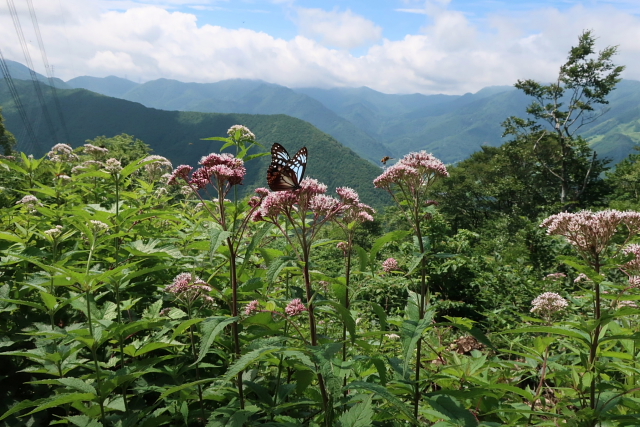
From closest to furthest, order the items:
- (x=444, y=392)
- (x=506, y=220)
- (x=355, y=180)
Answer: (x=444, y=392) < (x=506, y=220) < (x=355, y=180)

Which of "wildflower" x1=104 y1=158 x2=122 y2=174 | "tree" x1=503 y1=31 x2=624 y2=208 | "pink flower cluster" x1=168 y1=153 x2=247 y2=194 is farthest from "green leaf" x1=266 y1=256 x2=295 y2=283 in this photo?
"tree" x1=503 y1=31 x2=624 y2=208

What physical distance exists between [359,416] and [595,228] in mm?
1901

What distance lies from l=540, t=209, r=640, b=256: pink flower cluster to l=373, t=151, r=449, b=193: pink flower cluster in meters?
1.06

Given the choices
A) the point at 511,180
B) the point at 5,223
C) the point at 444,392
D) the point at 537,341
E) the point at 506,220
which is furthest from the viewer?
the point at 511,180

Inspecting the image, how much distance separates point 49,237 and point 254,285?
6.06ft

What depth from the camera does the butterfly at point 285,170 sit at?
267 cm

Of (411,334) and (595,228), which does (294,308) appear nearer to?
(411,334)

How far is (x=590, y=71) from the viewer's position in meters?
37.9

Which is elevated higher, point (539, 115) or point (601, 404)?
point (539, 115)

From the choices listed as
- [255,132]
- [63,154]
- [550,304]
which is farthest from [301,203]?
[255,132]

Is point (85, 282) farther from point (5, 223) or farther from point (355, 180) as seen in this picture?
point (355, 180)

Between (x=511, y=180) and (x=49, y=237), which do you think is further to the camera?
(x=511, y=180)

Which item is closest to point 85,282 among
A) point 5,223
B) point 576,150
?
point 5,223

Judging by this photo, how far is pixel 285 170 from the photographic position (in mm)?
2695
